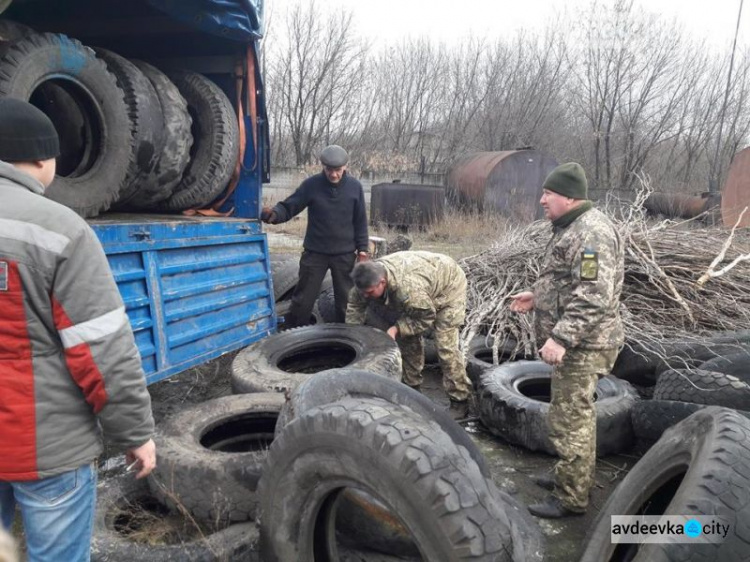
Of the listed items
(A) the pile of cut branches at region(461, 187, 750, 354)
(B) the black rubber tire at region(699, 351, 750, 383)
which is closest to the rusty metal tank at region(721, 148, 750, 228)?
(A) the pile of cut branches at region(461, 187, 750, 354)

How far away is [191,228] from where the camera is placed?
3.99 m

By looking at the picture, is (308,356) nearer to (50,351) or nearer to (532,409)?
(532,409)

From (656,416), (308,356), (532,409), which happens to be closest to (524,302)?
(532,409)

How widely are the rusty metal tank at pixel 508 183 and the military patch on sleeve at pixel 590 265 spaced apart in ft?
33.6

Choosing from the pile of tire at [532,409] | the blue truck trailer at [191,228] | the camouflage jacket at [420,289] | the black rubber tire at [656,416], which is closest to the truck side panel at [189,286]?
the blue truck trailer at [191,228]

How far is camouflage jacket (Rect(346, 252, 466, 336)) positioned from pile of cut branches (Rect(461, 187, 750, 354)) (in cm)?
84

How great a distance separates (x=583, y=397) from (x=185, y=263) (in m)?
2.96

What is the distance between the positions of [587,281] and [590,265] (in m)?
0.09

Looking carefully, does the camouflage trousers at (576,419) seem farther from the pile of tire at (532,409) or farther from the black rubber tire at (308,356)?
the black rubber tire at (308,356)

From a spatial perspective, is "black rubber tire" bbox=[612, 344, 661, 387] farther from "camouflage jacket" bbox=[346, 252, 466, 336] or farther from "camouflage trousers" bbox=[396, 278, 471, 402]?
"camouflage jacket" bbox=[346, 252, 466, 336]

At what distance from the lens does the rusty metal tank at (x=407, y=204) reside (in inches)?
503

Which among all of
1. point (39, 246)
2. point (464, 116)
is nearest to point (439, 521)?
point (39, 246)

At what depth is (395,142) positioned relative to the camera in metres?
24.2

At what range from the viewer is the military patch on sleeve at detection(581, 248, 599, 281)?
271 cm
